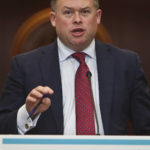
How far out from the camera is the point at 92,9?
161 centimetres

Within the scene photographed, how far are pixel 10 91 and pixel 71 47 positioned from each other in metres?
0.35

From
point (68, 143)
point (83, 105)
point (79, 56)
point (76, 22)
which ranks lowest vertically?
point (68, 143)

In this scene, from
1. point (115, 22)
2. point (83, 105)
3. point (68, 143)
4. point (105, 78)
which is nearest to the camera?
point (68, 143)

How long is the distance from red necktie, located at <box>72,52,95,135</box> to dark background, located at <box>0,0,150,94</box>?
44.8 inches

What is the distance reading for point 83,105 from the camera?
1.50 meters

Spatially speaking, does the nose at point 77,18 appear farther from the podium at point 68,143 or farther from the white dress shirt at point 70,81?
the podium at point 68,143

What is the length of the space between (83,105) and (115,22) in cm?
129

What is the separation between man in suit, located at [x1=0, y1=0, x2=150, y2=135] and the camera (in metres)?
1.51

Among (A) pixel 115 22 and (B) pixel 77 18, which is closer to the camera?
(B) pixel 77 18

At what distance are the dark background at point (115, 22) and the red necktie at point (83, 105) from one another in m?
1.14

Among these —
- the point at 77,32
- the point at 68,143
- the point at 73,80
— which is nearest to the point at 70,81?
the point at 73,80

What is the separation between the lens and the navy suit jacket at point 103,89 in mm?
1515

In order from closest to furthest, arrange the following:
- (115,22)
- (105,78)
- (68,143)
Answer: (68,143), (105,78), (115,22)

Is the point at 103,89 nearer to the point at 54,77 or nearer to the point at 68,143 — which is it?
the point at 54,77
